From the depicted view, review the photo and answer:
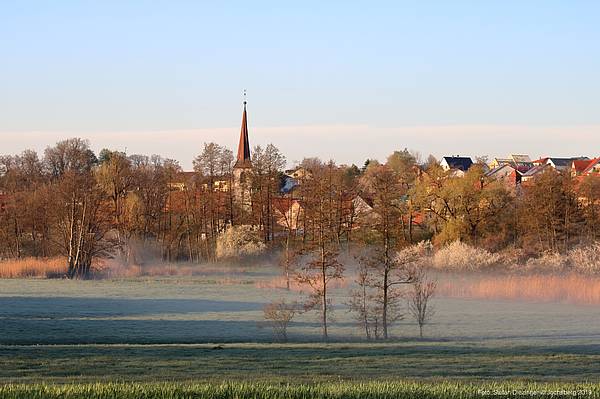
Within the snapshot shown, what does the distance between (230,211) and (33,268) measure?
2557cm

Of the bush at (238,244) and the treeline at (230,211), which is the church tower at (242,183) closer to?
the treeline at (230,211)

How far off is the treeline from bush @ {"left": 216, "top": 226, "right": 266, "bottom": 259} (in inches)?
→ 87.8

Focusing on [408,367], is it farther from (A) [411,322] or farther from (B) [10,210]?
(B) [10,210]

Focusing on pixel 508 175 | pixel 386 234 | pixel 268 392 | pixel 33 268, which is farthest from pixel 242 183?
pixel 268 392

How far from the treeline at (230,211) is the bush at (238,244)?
2231 mm

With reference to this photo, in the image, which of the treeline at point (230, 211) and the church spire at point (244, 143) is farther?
the church spire at point (244, 143)

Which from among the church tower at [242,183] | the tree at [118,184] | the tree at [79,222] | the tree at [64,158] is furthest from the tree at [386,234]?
the tree at [64,158]

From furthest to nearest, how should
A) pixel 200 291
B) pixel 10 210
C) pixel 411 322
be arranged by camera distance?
1. pixel 10 210
2. pixel 200 291
3. pixel 411 322

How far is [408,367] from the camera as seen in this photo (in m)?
21.1

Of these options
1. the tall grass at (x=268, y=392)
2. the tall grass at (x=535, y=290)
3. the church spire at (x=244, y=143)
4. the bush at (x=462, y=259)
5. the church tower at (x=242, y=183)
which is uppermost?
the church spire at (x=244, y=143)

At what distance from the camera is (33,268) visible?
66.2 meters

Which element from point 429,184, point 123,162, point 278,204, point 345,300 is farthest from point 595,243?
point 123,162

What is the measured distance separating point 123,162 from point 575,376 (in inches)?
2916

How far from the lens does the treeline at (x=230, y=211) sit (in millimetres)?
70562
